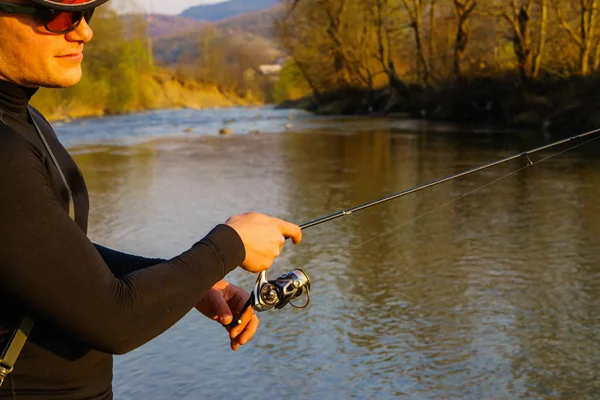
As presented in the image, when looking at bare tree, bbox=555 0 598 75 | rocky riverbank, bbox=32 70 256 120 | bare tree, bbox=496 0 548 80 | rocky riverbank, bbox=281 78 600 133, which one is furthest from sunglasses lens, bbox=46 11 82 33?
rocky riverbank, bbox=32 70 256 120

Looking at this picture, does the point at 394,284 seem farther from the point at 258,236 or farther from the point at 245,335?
the point at 258,236

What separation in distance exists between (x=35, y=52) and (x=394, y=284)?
510 cm

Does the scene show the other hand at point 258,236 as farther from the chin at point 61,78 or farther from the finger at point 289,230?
the chin at point 61,78

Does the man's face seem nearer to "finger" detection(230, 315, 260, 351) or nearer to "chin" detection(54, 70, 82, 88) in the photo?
"chin" detection(54, 70, 82, 88)

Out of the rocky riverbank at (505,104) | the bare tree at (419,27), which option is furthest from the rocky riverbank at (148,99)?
the rocky riverbank at (505,104)

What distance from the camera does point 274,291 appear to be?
6.49ft

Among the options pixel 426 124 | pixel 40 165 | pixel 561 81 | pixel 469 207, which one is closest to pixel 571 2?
pixel 561 81

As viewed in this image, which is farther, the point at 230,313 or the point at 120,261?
the point at 230,313

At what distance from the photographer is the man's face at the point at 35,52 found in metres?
1.36

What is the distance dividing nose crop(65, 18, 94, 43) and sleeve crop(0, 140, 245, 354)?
9.2 inches

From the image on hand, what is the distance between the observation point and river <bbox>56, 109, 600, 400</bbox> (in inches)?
175

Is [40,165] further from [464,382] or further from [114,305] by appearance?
[464,382]

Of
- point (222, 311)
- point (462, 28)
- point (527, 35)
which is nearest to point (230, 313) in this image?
point (222, 311)

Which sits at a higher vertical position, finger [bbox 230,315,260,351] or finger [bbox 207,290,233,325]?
finger [bbox 207,290,233,325]
